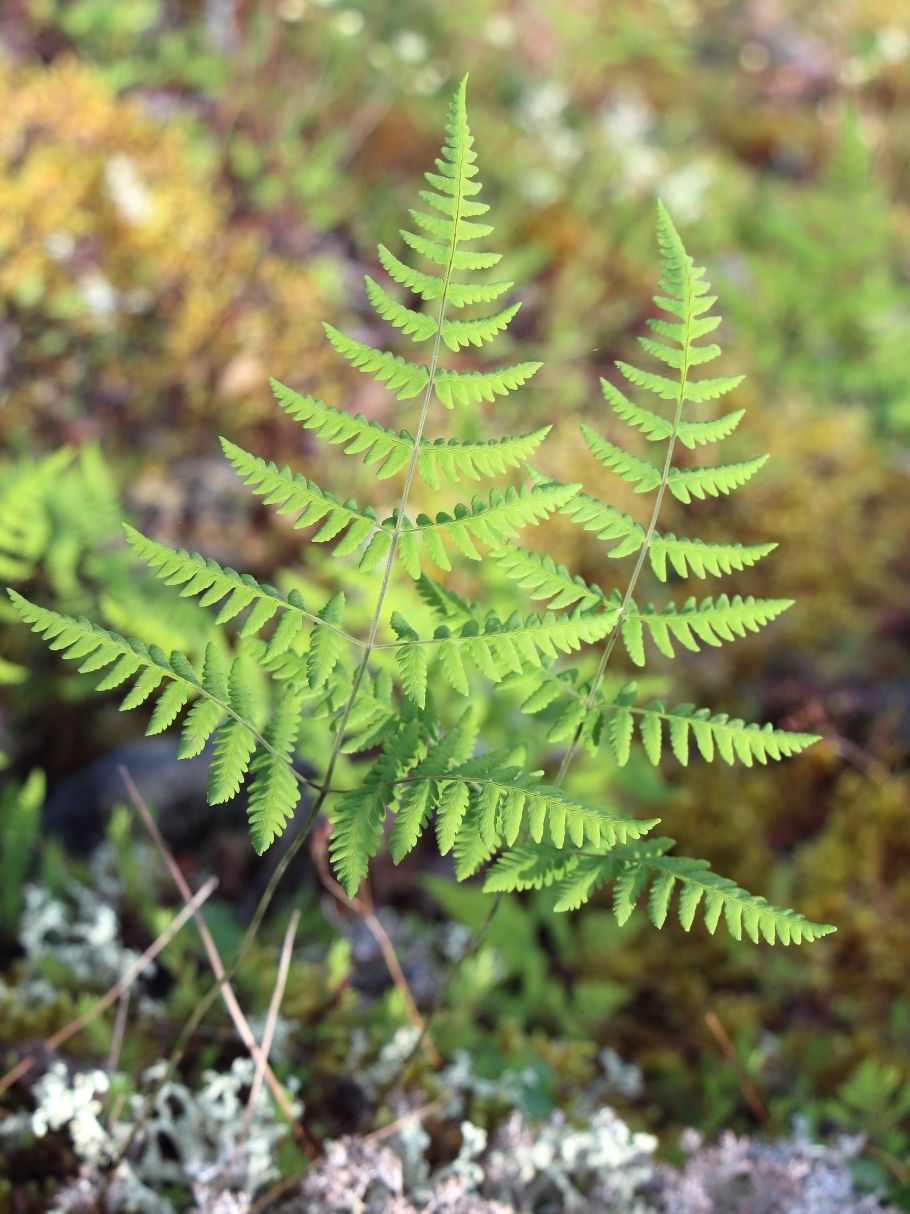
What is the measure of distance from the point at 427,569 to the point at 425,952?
161cm

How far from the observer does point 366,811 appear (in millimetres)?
1415

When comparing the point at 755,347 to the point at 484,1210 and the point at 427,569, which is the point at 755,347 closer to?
the point at 427,569

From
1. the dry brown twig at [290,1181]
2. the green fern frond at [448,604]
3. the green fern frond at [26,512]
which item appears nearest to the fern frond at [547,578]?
the green fern frond at [448,604]

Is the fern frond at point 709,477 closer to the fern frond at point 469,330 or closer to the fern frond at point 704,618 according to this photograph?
the fern frond at point 704,618

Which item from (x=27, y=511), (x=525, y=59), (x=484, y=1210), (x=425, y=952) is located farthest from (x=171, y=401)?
(x=525, y=59)

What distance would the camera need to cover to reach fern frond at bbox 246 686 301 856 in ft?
4.45

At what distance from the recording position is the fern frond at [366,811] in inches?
53.5

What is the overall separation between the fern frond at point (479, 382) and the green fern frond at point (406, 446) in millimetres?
72

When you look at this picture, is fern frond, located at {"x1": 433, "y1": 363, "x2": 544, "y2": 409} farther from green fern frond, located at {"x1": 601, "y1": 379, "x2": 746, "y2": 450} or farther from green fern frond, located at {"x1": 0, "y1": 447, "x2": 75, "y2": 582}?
green fern frond, located at {"x1": 0, "y1": 447, "x2": 75, "y2": 582}

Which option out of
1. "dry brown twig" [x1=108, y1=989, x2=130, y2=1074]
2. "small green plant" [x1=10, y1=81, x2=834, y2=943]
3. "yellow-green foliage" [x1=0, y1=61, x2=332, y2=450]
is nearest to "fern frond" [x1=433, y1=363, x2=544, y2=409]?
"small green plant" [x1=10, y1=81, x2=834, y2=943]

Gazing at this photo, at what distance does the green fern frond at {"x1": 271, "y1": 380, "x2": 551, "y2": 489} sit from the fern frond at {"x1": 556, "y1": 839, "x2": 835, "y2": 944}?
66 cm

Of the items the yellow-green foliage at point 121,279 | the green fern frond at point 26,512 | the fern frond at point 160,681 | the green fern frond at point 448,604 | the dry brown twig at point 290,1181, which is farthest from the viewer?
the yellow-green foliage at point 121,279

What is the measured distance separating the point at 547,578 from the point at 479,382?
1.13 feet

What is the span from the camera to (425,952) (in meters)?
2.98
